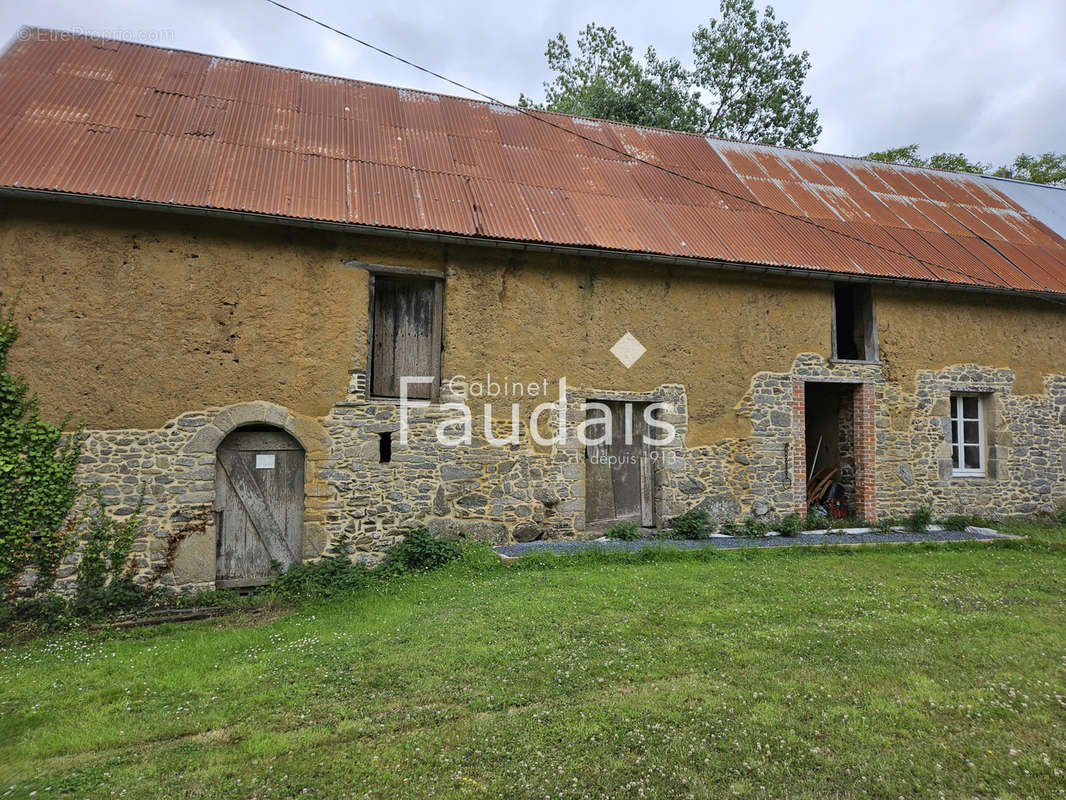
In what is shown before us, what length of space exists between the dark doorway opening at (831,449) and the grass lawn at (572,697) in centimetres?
354

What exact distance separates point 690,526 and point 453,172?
6.07m

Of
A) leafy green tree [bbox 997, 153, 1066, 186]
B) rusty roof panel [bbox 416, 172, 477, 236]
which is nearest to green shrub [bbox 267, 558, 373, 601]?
rusty roof panel [bbox 416, 172, 477, 236]

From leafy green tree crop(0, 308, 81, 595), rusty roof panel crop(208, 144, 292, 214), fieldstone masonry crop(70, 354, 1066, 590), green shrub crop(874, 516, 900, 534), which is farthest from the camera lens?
green shrub crop(874, 516, 900, 534)

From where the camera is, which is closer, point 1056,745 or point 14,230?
point 1056,745

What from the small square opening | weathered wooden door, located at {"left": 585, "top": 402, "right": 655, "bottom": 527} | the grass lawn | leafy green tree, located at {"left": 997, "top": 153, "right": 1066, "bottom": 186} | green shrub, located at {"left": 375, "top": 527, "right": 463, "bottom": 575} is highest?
leafy green tree, located at {"left": 997, "top": 153, "right": 1066, "bottom": 186}

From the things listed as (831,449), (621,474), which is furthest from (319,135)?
(831,449)

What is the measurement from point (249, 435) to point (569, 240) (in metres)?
4.60

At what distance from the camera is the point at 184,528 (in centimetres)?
653

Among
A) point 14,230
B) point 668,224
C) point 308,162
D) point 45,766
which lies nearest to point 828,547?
point 668,224

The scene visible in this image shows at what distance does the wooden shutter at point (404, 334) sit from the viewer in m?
7.59

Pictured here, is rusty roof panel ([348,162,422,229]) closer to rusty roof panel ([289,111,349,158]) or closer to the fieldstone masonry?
rusty roof panel ([289,111,349,158])

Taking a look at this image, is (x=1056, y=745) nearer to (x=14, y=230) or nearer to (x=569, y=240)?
(x=569, y=240)

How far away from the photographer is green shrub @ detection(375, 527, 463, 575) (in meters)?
7.01

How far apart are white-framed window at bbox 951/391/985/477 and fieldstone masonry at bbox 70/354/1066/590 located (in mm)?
157
